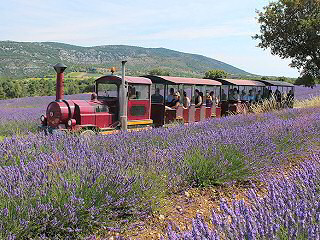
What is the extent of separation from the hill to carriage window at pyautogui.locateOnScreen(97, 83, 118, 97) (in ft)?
257

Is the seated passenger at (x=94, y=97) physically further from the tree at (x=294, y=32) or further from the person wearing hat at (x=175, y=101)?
the tree at (x=294, y=32)

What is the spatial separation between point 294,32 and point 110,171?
1816cm

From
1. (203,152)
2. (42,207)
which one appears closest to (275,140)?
(203,152)

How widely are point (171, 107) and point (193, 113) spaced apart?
1.05m

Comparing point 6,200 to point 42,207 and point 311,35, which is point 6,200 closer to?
point 42,207

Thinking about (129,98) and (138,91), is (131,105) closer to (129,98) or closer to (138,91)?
(129,98)

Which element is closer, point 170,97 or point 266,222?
point 266,222

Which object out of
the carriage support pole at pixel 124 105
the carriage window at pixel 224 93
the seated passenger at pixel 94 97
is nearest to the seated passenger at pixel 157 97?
the carriage support pole at pixel 124 105

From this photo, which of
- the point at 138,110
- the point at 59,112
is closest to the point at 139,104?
the point at 138,110

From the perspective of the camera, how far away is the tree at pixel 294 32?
18.1 meters

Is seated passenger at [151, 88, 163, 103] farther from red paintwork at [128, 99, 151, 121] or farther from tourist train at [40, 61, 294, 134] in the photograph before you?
red paintwork at [128, 99, 151, 121]

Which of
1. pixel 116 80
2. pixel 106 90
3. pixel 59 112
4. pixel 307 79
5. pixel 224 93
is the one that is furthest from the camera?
pixel 307 79

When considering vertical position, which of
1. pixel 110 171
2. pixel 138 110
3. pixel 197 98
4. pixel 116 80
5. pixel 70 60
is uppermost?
pixel 70 60

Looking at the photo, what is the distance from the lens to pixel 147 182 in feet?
10.9
